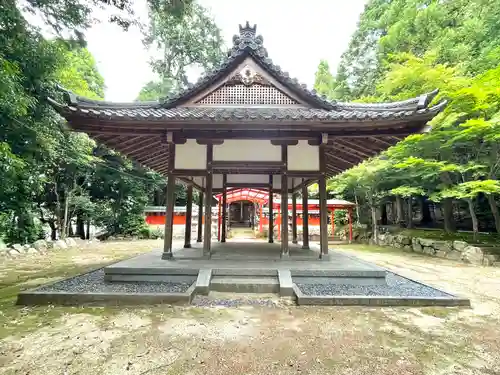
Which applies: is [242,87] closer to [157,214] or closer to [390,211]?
[157,214]

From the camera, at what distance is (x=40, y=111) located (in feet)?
30.6

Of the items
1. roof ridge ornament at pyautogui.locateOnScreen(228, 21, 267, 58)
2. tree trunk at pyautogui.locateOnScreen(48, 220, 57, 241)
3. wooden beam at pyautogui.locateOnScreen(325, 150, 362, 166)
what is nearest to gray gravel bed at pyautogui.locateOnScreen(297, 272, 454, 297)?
wooden beam at pyautogui.locateOnScreen(325, 150, 362, 166)

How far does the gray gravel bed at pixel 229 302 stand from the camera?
428cm

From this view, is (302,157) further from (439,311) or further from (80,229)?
(80,229)

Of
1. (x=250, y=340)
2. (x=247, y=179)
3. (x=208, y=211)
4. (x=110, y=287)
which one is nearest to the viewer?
(x=250, y=340)

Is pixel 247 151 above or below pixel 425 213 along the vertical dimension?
above

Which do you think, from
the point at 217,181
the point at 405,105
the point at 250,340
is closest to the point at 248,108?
the point at 405,105

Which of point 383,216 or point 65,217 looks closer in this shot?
point 65,217

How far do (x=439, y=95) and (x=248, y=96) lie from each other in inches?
296

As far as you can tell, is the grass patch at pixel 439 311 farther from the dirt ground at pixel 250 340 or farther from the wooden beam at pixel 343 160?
the wooden beam at pixel 343 160

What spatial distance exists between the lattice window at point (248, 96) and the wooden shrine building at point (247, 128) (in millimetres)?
22

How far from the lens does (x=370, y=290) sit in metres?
4.89

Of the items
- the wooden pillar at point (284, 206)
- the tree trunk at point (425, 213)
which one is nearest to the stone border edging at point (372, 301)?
the wooden pillar at point (284, 206)

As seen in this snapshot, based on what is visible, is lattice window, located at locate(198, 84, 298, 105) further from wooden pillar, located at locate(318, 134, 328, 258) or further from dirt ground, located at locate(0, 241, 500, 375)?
dirt ground, located at locate(0, 241, 500, 375)
